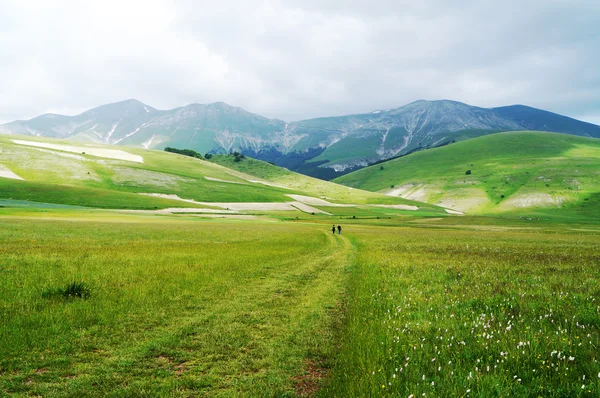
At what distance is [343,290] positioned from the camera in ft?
57.6

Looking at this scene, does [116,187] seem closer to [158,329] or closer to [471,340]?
[158,329]

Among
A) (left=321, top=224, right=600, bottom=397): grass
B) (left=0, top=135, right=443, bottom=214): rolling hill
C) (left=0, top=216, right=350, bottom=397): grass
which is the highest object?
(left=0, top=135, right=443, bottom=214): rolling hill

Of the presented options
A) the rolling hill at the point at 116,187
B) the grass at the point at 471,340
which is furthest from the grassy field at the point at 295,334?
the rolling hill at the point at 116,187

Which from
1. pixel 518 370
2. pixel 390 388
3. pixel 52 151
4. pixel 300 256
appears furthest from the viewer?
pixel 52 151

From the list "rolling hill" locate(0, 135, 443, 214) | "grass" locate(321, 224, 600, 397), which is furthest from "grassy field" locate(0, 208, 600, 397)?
"rolling hill" locate(0, 135, 443, 214)

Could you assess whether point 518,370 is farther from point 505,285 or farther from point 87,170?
point 87,170

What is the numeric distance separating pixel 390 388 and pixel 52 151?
243930mm

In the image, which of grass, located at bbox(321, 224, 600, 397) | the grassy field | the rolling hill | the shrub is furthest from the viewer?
the rolling hill

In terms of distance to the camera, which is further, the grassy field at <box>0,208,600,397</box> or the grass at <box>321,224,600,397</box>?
the grassy field at <box>0,208,600,397</box>

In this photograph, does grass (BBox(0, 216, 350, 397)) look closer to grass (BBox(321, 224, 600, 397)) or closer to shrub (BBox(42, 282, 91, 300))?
shrub (BBox(42, 282, 91, 300))

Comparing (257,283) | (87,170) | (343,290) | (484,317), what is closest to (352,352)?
(484,317)

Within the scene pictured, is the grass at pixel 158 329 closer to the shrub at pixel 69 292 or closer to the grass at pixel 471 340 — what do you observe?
the shrub at pixel 69 292

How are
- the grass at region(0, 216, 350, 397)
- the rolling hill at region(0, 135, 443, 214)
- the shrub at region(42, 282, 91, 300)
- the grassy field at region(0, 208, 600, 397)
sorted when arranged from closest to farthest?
the grassy field at region(0, 208, 600, 397) → the grass at region(0, 216, 350, 397) → the shrub at region(42, 282, 91, 300) → the rolling hill at region(0, 135, 443, 214)

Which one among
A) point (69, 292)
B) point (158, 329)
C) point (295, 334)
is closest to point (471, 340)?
point (295, 334)
